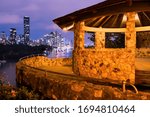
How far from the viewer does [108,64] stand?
15.2 m

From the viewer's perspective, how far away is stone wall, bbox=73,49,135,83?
47.1 feet

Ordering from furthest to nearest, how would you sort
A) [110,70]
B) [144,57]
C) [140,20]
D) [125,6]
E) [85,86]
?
[144,57], [140,20], [110,70], [125,6], [85,86]

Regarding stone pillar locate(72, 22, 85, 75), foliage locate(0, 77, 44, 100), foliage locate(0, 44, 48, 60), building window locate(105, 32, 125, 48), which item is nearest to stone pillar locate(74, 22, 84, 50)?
stone pillar locate(72, 22, 85, 75)

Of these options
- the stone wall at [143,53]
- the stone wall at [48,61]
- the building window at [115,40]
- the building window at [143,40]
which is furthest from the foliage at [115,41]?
the stone wall at [143,53]

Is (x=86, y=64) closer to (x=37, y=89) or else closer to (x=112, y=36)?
(x=37, y=89)

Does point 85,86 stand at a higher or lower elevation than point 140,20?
lower

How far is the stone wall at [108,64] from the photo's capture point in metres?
14.4

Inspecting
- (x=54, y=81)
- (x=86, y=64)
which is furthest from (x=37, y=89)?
(x=86, y=64)

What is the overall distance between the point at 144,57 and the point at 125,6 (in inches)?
504

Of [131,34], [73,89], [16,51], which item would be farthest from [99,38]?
[16,51]

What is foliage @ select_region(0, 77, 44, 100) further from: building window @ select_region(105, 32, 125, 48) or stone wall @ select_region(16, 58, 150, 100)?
building window @ select_region(105, 32, 125, 48)

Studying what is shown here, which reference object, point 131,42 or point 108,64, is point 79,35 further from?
point 131,42

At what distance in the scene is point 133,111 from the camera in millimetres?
7582

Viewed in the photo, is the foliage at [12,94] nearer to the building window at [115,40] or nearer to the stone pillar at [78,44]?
the stone pillar at [78,44]
